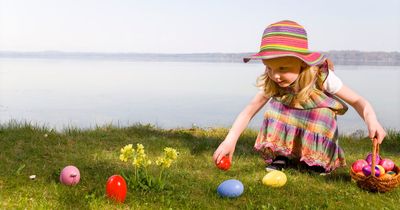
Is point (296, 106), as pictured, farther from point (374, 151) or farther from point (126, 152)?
point (126, 152)

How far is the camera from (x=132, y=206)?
12.4 feet

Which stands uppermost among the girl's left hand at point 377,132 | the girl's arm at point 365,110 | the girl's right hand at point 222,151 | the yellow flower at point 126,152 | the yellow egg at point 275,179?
the girl's arm at point 365,110

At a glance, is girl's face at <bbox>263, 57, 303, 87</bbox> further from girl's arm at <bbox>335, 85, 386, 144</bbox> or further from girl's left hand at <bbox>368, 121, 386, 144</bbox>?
girl's left hand at <bbox>368, 121, 386, 144</bbox>

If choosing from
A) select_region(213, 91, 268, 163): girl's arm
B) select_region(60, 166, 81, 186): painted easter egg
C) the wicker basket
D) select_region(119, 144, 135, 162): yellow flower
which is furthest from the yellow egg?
select_region(60, 166, 81, 186): painted easter egg

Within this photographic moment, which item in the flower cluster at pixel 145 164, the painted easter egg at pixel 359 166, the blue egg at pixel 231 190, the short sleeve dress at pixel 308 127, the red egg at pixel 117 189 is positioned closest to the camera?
the red egg at pixel 117 189

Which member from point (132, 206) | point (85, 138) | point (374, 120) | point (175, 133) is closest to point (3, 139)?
point (85, 138)

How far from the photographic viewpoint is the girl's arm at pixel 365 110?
422cm

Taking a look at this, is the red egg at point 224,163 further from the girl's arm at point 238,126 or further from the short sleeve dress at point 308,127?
the short sleeve dress at point 308,127

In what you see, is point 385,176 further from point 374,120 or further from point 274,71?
point 274,71

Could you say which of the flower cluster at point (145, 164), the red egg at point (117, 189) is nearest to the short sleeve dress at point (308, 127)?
the flower cluster at point (145, 164)

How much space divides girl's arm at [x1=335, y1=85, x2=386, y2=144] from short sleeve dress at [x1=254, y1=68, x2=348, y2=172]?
18cm

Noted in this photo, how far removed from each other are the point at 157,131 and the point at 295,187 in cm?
276

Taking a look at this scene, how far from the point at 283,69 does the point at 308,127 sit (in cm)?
65

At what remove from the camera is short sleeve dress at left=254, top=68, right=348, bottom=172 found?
472 cm
